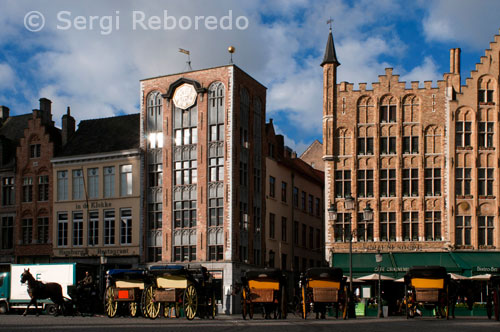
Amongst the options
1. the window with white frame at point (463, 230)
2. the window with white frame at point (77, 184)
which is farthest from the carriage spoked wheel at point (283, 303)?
the window with white frame at point (77, 184)

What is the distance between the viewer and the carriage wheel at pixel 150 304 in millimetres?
26984

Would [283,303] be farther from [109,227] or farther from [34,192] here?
[34,192]

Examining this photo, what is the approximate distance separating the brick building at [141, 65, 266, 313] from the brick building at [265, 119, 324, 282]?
6.03ft

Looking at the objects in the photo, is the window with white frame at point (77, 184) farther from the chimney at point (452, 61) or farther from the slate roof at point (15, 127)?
the chimney at point (452, 61)

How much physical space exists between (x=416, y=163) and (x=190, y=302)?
82.5ft

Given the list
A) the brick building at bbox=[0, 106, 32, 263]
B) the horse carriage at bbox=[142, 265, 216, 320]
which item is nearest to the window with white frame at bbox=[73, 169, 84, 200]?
the brick building at bbox=[0, 106, 32, 263]

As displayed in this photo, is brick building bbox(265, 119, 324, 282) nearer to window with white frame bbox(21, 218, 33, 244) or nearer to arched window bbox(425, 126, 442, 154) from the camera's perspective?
arched window bbox(425, 126, 442, 154)

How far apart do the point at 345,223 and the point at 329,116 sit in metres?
6.67

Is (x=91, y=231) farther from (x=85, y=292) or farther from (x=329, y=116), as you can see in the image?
(x=85, y=292)

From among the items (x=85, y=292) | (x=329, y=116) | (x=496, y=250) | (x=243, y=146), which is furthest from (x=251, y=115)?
(x=85, y=292)

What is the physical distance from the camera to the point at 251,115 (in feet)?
173

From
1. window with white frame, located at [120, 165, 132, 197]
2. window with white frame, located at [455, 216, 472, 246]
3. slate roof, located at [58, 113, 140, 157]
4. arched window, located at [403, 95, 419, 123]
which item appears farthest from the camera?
slate roof, located at [58, 113, 140, 157]

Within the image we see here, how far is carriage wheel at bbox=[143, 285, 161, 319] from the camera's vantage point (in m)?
27.0

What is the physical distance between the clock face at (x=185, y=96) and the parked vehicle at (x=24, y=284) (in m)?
15.7
